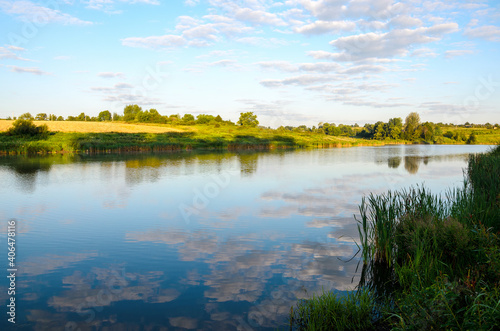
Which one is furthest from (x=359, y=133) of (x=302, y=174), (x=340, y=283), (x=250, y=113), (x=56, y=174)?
(x=340, y=283)

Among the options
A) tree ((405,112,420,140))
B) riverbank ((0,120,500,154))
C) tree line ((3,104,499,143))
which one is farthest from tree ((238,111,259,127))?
tree ((405,112,420,140))

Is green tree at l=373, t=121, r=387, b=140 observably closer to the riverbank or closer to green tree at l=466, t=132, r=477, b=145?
green tree at l=466, t=132, r=477, b=145

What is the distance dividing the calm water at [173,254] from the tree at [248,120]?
100930mm

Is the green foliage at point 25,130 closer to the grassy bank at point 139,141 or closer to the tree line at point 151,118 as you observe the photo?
the grassy bank at point 139,141

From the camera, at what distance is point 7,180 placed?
884 inches

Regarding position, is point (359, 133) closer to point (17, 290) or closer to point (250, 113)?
point (250, 113)

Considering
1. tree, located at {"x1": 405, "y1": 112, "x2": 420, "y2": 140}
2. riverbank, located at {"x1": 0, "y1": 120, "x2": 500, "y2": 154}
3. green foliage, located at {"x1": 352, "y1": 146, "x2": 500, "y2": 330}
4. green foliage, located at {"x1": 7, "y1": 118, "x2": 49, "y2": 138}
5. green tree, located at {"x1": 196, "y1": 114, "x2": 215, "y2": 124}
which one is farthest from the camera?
green tree, located at {"x1": 196, "y1": 114, "x2": 215, "y2": 124}

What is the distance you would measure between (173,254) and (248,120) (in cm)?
11239

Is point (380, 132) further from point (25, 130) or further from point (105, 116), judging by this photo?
point (25, 130)

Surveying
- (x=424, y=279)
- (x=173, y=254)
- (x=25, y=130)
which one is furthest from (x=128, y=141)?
(x=424, y=279)

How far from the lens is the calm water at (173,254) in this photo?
20.3ft

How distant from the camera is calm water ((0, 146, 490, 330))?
6.19 metres

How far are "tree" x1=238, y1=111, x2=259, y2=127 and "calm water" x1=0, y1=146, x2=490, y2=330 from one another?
101 metres

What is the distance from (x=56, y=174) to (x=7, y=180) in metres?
3.52
